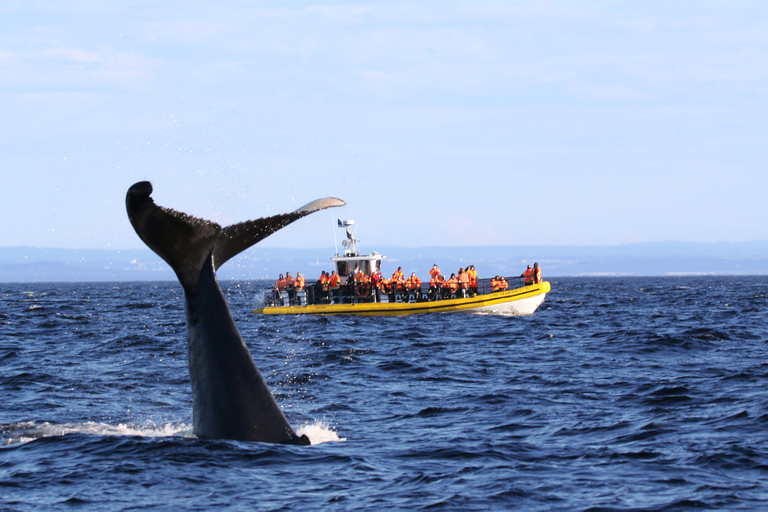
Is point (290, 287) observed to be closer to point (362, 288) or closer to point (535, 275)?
point (362, 288)

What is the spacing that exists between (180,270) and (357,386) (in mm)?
7460

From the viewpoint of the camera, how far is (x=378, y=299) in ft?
113

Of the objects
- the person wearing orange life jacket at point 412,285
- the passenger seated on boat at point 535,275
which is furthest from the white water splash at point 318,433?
the passenger seated on boat at point 535,275

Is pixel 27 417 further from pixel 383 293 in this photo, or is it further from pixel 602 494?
pixel 383 293

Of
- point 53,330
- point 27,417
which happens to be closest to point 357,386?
point 27,417

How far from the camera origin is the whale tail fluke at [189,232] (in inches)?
260

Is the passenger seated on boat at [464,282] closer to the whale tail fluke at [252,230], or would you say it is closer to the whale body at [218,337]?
the whale body at [218,337]

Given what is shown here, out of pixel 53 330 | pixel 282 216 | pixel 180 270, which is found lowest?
pixel 53 330

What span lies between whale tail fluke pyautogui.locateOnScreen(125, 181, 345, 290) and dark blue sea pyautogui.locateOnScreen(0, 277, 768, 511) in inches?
75.1

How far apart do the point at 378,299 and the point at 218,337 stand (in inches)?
1057

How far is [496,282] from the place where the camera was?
113 feet

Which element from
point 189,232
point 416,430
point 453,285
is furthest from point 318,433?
point 453,285

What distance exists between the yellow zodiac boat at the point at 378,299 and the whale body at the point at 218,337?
1014 inches

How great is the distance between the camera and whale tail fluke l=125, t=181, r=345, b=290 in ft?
21.7
